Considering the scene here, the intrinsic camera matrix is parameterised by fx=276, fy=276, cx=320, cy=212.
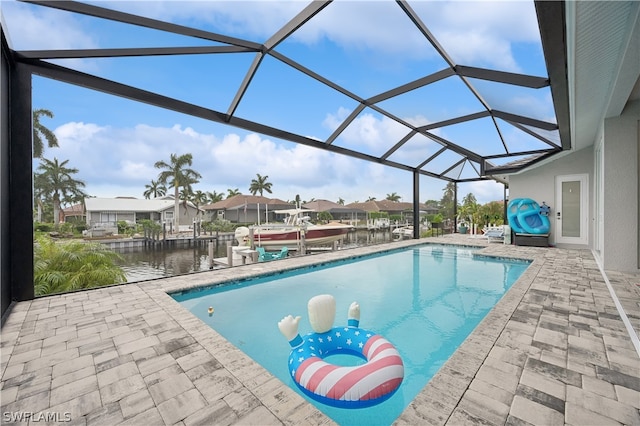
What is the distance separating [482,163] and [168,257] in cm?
1424

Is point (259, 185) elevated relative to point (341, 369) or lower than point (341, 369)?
elevated

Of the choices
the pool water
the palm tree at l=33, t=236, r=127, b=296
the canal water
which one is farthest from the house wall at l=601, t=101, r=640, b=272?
the palm tree at l=33, t=236, r=127, b=296

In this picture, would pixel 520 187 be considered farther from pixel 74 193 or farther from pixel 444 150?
pixel 74 193

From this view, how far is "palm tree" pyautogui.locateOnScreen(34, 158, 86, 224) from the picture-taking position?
20266 mm

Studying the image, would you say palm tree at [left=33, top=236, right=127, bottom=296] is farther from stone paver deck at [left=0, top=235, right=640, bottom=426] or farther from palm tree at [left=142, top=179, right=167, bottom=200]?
palm tree at [left=142, top=179, right=167, bottom=200]

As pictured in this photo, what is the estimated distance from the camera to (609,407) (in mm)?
1674

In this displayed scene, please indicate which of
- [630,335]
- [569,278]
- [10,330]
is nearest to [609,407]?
[630,335]

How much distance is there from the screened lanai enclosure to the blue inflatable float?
3.90 metres

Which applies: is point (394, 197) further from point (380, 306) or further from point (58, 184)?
point (380, 306)

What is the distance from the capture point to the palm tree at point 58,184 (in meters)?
20.3

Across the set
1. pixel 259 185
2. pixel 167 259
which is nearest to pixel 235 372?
pixel 167 259

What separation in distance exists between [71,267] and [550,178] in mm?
13233

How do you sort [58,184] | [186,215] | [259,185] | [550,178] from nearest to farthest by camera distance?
[550,178]
[58,184]
[186,215]
[259,185]

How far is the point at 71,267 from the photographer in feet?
17.2
